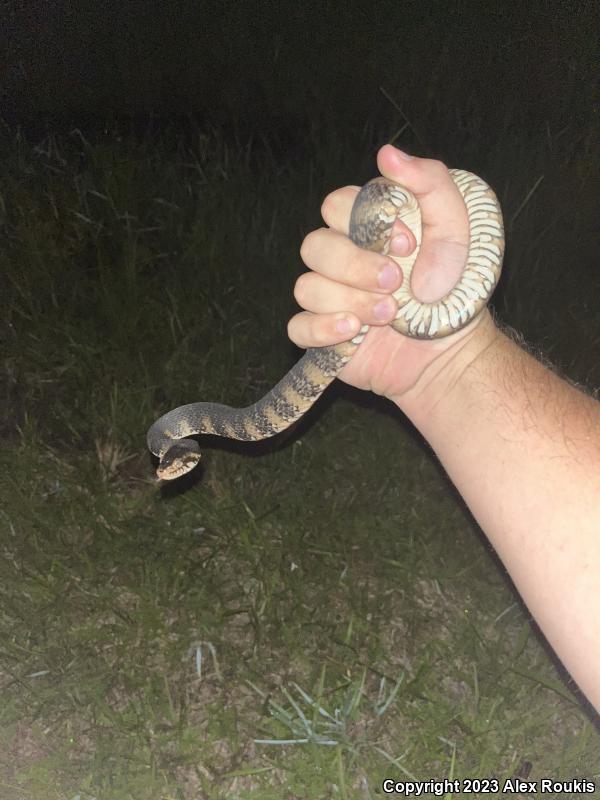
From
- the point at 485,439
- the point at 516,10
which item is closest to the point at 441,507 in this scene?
the point at 485,439

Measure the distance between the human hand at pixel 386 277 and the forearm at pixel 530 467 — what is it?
0.11 m

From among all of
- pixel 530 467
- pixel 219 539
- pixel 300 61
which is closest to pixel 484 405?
pixel 530 467

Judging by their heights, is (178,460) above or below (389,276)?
below

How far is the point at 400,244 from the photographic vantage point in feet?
6.98

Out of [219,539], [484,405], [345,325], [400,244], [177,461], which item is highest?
[400,244]

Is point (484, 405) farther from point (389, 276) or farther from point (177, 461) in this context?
point (177, 461)

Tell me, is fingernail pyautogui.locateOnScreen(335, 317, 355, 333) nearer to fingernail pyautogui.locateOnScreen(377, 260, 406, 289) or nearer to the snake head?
fingernail pyautogui.locateOnScreen(377, 260, 406, 289)

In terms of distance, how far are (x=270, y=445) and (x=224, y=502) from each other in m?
0.49

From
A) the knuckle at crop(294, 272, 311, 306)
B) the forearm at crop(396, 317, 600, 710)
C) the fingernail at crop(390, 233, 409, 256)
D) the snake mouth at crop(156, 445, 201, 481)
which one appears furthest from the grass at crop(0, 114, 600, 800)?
the fingernail at crop(390, 233, 409, 256)

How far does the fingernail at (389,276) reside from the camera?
81.7 inches

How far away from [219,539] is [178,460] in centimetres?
108

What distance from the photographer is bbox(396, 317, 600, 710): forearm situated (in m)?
1.88

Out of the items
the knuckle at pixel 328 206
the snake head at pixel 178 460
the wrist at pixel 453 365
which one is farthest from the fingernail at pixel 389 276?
the snake head at pixel 178 460

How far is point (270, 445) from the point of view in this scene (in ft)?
13.6
